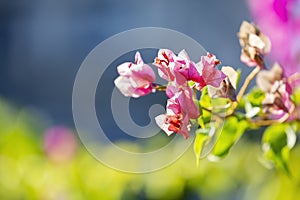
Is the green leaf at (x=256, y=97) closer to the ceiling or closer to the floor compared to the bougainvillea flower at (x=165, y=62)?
closer to the floor

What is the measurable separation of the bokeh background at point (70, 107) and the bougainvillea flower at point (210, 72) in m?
0.37

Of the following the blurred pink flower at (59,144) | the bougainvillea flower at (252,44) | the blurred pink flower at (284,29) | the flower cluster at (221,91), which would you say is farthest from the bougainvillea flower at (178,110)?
the blurred pink flower at (59,144)

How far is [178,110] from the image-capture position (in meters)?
0.52

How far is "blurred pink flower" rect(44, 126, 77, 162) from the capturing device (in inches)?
59.0

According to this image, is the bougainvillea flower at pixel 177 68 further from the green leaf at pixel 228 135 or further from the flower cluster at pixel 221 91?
the green leaf at pixel 228 135

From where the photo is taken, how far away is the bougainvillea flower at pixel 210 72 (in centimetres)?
52

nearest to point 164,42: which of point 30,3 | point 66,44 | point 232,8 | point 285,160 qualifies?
point 232,8

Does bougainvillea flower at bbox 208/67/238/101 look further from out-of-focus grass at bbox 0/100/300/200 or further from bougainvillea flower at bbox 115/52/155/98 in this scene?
out-of-focus grass at bbox 0/100/300/200

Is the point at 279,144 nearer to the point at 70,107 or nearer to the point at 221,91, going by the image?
the point at 221,91

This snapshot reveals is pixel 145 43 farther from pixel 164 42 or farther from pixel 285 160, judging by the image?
pixel 285 160

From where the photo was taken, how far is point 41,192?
50.2 inches

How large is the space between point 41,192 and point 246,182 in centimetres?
42

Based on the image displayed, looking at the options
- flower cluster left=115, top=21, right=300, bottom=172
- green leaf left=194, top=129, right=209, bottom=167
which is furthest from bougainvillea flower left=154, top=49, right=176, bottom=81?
green leaf left=194, top=129, right=209, bottom=167

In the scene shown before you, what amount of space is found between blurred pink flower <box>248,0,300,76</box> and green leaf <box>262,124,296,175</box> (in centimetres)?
9
